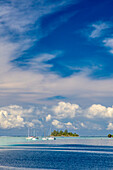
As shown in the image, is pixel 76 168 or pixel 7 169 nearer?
pixel 7 169

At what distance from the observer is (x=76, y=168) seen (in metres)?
75.6

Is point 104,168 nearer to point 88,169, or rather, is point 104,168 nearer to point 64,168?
point 88,169

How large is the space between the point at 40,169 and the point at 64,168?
7527 mm

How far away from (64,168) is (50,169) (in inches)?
204

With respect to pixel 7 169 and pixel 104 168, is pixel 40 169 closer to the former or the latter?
pixel 7 169

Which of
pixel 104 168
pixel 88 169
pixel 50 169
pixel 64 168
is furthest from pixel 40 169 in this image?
pixel 104 168

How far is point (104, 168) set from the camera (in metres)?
75.8

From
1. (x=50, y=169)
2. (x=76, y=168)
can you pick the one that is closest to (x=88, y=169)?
(x=76, y=168)

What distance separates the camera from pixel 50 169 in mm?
72375

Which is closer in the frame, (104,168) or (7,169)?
(7,169)

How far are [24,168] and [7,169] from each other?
5.05m

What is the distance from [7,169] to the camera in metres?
70.6

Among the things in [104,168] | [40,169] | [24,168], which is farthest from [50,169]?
[104,168]

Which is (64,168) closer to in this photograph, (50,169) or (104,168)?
(50,169)
